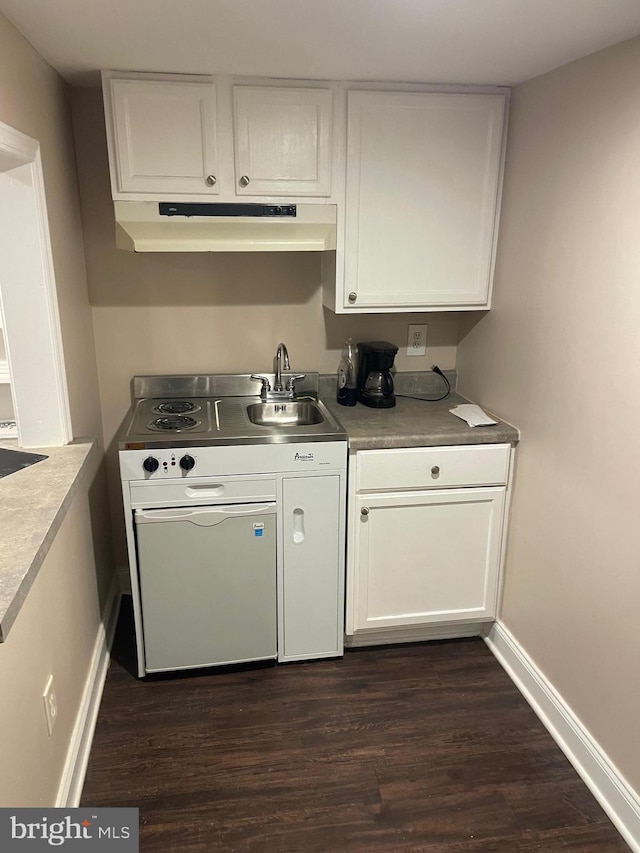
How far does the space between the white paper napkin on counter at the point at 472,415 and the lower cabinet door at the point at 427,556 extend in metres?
0.26

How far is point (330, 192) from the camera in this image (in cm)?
225

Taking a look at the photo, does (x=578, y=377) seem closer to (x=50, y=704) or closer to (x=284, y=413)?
(x=284, y=413)

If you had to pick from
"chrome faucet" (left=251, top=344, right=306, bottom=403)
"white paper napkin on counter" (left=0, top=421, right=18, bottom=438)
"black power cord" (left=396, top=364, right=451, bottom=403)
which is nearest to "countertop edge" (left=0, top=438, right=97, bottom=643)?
"white paper napkin on counter" (left=0, top=421, right=18, bottom=438)

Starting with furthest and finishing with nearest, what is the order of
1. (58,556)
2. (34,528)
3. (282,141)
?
(282,141) → (58,556) → (34,528)

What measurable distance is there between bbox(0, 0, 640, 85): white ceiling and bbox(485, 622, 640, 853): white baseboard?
6.72 ft

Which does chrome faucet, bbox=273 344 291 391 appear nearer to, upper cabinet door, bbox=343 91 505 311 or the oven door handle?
upper cabinet door, bbox=343 91 505 311

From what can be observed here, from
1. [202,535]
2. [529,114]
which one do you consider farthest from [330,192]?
[202,535]

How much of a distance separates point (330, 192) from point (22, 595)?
5.61ft

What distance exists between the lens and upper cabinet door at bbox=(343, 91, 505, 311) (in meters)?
2.22

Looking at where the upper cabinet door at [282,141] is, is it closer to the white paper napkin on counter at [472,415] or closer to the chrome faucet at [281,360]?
the chrome faucet at [281,360]

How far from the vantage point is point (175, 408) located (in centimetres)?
252

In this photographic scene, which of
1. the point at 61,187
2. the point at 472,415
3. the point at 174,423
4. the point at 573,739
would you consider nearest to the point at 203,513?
the point at 174,423

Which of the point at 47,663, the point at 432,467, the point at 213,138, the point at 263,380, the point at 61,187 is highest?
the point at 213,138

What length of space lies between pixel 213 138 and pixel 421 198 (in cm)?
79
